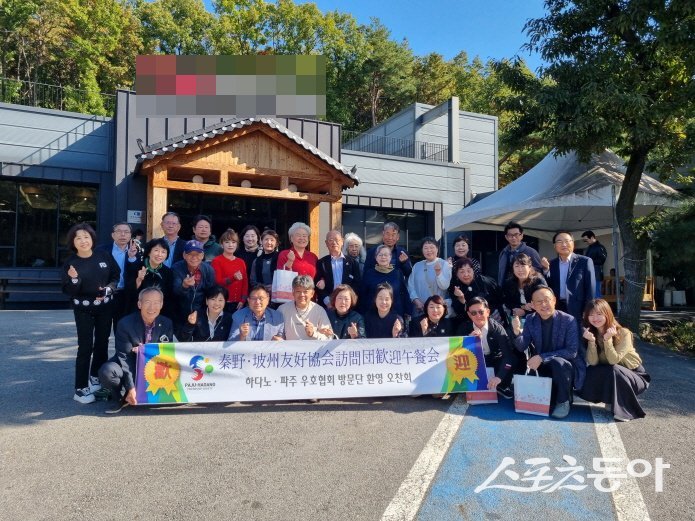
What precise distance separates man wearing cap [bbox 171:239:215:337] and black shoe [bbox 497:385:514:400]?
3.29 m

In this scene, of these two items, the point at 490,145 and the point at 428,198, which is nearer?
the point at 428,198

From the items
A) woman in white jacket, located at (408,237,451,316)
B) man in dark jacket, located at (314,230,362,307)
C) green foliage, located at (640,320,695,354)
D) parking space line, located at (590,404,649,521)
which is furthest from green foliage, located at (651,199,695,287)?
man in dark jacket, located at (314,230,362,307)

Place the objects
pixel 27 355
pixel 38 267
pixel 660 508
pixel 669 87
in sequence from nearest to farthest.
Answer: pixel 660 508
pixel 27 355
pixel 669 87
pixel 38 267

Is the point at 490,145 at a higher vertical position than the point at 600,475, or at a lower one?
higher

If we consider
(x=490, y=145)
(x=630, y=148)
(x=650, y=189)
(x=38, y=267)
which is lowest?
(x=38, y=267)

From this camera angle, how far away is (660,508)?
2.80m

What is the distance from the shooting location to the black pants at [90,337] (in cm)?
462

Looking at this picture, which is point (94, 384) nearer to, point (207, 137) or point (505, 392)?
point (505, 392)

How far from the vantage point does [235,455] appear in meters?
3.52

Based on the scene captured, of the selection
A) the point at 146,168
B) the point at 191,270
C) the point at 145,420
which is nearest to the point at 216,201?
the point at 146,168

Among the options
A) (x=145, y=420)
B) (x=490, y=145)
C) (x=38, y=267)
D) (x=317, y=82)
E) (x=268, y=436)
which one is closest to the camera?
(x=268, y=436)

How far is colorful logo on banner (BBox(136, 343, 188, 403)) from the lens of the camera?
14.5 ft

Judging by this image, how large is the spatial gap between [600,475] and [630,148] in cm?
743

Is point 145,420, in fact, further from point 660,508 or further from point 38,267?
point 38,267
